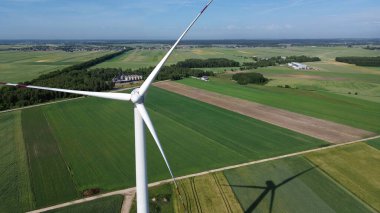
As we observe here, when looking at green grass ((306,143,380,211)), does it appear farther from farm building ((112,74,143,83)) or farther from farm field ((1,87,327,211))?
farm building ((112,74,143,83))

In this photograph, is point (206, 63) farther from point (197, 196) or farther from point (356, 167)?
point (197, 196)

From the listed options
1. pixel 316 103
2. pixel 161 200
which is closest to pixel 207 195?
pixel 161 200

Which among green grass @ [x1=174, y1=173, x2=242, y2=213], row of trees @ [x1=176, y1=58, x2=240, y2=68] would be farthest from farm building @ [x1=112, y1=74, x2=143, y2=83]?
green grass @ [x1=174, y1=173, x2=242, y2=213]

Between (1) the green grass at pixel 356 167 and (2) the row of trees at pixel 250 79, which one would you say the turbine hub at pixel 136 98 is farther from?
(2) the row of trees at pixel 250 79

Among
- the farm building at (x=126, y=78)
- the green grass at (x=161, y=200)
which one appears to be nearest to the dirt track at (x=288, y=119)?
Result: the green grass at (x=161, y=200)

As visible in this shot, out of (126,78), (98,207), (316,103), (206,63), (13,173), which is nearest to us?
(98,207)

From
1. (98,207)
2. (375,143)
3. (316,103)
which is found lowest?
(98,207)

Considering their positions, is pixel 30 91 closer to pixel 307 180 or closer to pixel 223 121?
pixel 223 121
